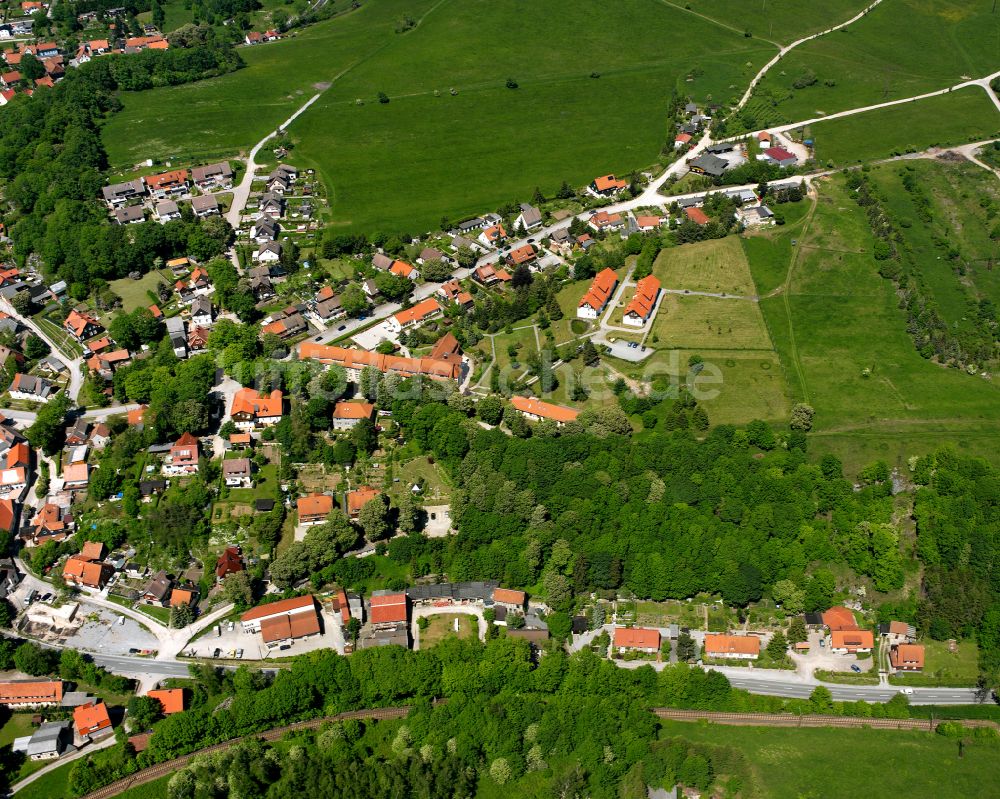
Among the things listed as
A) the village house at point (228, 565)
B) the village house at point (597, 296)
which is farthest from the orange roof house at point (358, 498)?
the village house at point (597, 296)

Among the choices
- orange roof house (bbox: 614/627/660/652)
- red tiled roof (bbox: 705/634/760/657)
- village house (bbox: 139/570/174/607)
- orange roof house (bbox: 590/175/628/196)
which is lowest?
red tiled roof (bbox: 705/634/760/657)

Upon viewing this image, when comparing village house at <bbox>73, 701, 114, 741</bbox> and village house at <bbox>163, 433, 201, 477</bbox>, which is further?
village house at <bbox>163, 433, 201, 477</bbox>

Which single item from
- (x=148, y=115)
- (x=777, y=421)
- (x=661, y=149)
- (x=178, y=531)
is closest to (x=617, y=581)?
(x=777, y=421)

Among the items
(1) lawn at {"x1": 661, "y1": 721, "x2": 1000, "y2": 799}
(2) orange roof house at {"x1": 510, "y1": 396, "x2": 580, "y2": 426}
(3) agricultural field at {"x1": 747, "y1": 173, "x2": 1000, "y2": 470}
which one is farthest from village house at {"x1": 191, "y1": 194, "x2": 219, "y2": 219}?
(1) lawn at {"x1": 661, "y1": 721, "x2": 1000, "y2": 799}

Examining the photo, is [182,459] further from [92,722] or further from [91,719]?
[92,722]

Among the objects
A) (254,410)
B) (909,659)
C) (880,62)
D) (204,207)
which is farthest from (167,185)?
(880,62)

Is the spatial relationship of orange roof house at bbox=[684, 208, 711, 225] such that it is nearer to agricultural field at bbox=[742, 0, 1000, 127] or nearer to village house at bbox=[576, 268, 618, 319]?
village house at bbox=[576, 268, 618, 319]

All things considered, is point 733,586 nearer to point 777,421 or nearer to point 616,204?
point 777,421
